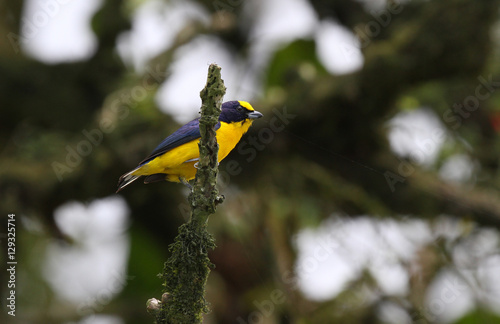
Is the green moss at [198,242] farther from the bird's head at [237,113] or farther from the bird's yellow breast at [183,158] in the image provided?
the bird's head at [237,113]

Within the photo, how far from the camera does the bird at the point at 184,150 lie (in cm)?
360

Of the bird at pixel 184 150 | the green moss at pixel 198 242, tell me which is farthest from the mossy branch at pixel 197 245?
the bird at pixel 184 150

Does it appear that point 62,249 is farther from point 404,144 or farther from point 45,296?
point 404,144

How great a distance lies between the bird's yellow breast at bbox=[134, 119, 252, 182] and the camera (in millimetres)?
3613

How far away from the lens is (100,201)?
16.4ft

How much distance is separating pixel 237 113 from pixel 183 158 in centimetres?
53

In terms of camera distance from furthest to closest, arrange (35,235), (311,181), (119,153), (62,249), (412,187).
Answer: (62,249) < (35,235) < (311,181) < (412,187) < (119,153)

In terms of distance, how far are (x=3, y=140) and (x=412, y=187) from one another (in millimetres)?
4299

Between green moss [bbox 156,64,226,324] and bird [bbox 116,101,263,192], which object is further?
bird [bbox 116,101,263,192]

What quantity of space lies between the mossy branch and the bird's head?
4.45 feet

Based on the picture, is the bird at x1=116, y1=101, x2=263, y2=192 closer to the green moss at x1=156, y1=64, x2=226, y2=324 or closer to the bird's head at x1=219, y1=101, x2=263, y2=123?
the bird's head at x1=219, y1=101, x2=263, y2=123

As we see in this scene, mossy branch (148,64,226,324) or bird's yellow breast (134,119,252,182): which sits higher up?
bird's yellow breast (134,119,252,182)

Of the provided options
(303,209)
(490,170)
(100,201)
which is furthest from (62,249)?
(490,170)

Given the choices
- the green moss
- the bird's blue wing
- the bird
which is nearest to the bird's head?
the bird
